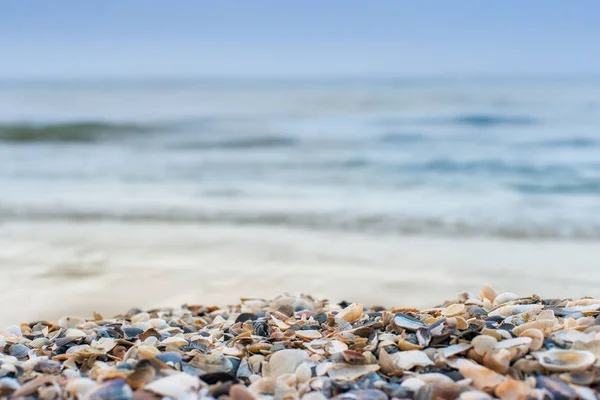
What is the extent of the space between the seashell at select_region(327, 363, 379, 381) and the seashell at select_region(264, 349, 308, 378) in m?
0.10

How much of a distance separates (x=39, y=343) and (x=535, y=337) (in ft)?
4.56

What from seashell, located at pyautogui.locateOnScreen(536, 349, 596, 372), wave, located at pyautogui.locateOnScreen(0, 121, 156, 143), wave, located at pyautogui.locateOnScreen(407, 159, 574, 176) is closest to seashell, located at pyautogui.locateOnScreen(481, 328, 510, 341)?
seashell, located at pyautogui.locateOnScreen(536, 349, 596, 372)

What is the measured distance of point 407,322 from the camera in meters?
1.78

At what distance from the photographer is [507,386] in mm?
1354

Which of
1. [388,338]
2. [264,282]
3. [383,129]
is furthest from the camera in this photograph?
[383,129]

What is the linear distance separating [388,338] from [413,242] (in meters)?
2.49

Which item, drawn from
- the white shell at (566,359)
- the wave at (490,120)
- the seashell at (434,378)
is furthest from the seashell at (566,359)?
the wave at (490,120)

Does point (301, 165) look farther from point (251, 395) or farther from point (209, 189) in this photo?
point (251, 395)

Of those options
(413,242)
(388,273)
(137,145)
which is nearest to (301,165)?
(137,145)

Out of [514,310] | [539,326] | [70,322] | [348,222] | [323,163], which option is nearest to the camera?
[539,326]

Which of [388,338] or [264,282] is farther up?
[388,338]

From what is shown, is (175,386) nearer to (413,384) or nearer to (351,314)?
(413,384)

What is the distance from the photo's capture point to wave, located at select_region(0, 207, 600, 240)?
4.40 m

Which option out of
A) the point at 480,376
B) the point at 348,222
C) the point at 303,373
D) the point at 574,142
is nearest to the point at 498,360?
the point at 480,376
